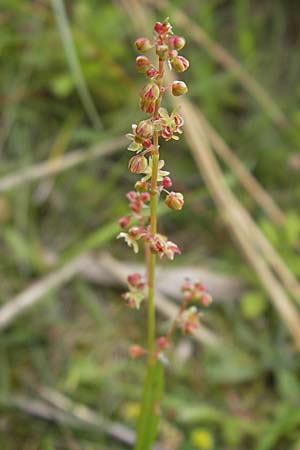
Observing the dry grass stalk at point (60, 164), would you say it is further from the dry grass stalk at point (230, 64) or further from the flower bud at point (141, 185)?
the flower bud at point (141, 185)

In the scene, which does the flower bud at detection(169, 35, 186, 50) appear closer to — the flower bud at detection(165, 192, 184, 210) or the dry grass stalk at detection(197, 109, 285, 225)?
the flower bud at detection(165, 192, 184, 210)

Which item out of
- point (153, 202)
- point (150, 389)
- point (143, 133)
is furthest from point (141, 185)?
point (150, 389)

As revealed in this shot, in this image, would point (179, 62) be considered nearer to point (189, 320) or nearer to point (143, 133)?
point (143, 133)

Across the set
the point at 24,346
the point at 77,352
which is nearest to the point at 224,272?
the point at 77,352

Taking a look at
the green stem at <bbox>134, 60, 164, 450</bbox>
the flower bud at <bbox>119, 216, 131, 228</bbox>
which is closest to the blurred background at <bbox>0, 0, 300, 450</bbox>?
the green stem at <bbox>134, 60, 164, 450</bbox>

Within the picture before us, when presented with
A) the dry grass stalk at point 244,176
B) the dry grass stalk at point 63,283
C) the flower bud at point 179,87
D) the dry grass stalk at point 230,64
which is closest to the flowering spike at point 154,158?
the flower bud at point 179,87
